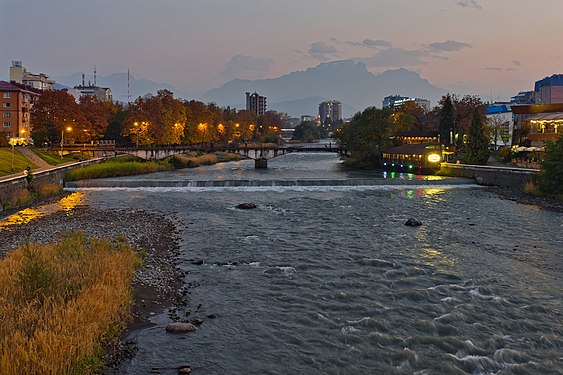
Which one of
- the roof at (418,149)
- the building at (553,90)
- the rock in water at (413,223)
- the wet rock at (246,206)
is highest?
the building at (553,90)

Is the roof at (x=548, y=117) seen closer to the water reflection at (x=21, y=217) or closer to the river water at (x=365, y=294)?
the river water at (x=365, y=294)

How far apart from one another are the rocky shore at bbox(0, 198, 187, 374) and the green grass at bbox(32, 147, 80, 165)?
32623 mm

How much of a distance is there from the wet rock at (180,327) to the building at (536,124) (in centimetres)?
6961

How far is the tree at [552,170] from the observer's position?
4750 centimetres

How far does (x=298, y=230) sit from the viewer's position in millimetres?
31203

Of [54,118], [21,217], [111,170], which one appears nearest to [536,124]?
[111,170]

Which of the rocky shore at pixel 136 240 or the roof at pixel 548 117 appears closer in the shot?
the rocky shore at pixel 136 240

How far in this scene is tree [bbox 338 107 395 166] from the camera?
309 feet

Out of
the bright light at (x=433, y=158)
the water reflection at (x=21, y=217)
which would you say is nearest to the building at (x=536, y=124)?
the bright light at (x=433, y=158)

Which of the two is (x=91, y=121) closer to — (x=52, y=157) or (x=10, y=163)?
(x=52, y=157)

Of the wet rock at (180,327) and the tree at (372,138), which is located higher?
the tree at (372,138)

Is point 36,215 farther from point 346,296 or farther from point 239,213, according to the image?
point 346,296

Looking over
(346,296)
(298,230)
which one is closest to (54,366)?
(346,296)

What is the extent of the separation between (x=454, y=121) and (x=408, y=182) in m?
58.1
